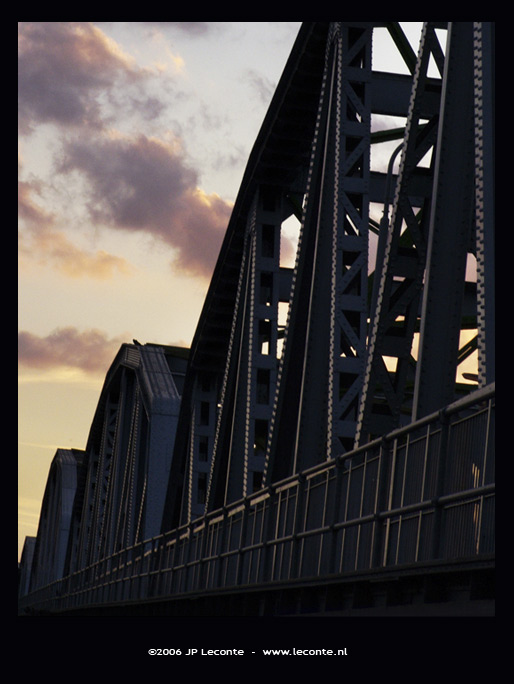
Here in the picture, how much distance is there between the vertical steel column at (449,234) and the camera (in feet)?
42.0

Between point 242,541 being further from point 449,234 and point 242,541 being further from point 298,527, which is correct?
point 449,234

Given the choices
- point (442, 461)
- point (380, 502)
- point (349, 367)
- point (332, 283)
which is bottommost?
point (380, 502)

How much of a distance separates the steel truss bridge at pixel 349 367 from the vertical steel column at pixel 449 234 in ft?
0.07

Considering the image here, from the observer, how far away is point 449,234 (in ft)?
43.2

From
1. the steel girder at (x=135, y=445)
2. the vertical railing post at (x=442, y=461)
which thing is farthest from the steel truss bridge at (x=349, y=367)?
the steel girder at (x=135, y=445)

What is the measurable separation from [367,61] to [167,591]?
1352 centimetres

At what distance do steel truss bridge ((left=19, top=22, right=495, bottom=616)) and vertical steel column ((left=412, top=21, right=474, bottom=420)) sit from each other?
2 cm

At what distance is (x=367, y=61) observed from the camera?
2039cm

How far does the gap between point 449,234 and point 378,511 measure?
3.24 metres

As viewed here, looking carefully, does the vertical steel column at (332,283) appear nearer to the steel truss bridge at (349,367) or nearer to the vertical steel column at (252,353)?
the steel truss bridge at (349,367)

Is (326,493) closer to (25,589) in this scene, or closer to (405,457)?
(405,457)

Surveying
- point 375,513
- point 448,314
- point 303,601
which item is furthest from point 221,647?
point 448,314

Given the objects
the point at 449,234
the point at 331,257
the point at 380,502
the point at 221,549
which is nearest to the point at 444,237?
the point at 449,234

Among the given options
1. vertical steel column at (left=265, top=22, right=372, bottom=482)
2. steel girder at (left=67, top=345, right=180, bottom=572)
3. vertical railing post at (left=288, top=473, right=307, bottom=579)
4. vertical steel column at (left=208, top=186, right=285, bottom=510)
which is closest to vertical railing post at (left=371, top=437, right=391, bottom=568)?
vertical railing post at (left=288, top=473, right=307, bottom=579)
